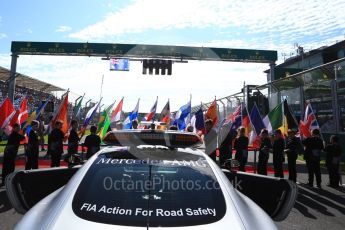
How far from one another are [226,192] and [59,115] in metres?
11.1

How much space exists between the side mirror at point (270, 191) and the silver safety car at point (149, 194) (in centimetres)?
1

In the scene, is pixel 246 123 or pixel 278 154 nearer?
pixel 278 154

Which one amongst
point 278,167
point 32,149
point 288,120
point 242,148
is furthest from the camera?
point 288,120

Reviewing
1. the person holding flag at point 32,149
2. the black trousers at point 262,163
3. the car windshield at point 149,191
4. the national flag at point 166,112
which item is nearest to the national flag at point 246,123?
the black trousers at point 262,163

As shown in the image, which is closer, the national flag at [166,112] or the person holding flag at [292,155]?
the person holding flag at [292,155]

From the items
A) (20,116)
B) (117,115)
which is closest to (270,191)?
(20,116)

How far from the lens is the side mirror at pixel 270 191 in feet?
11.7

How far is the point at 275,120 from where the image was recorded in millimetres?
12609

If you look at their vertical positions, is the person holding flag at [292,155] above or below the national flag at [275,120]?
below

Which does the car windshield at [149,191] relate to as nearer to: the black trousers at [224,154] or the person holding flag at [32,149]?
the person holding flag at [32,149]

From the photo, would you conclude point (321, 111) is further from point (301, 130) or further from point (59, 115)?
point (59, 115)

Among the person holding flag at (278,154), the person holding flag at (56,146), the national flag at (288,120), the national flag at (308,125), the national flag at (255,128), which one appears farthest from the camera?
the national flag at (288,120)

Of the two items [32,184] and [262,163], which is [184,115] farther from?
[32,184]

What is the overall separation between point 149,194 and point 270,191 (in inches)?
77.3
